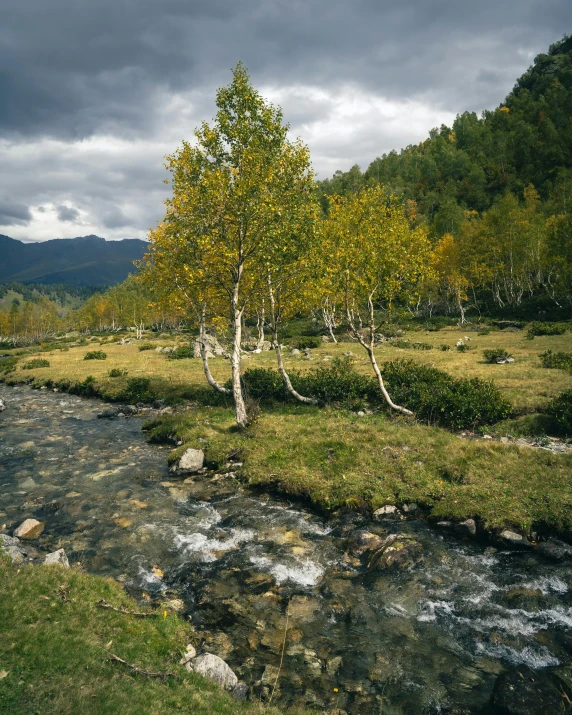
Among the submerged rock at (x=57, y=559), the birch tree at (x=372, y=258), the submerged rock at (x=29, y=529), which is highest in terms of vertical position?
the birch tree at (x=372, y=258)

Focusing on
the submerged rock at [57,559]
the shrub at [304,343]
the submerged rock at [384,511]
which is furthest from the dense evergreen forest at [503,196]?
the submerged rock at [57,559]

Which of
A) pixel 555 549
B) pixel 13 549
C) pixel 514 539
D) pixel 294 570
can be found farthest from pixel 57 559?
pixel 555 549

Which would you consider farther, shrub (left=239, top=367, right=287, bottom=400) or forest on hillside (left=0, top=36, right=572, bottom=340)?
forest on hillside (left=0, top=36, right=572, bottom=340)

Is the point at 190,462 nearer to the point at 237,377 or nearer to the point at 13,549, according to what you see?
the point at 237,377

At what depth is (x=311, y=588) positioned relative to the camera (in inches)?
454

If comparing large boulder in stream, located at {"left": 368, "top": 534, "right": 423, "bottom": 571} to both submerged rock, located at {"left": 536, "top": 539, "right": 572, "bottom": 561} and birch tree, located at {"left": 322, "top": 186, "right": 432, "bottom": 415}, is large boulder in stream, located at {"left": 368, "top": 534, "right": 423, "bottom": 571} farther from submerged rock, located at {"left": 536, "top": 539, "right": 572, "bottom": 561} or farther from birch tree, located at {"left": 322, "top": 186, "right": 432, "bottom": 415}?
birch tree, located at {"left": 322, "top": 186, "right": 432, "bottom": 415}

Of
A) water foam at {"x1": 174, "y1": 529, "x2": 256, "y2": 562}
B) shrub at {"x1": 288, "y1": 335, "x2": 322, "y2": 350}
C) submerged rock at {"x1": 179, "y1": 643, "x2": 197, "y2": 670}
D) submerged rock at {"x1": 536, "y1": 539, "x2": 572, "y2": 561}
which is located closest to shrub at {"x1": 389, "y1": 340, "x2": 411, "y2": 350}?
shrub at {"x1": 288, "y1": 335, "x2": 322, "y2": 350}

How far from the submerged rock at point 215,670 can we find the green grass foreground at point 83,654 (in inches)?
16.3

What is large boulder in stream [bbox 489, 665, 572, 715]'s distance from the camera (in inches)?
304

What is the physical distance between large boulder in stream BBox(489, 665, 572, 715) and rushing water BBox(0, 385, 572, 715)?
28 cm

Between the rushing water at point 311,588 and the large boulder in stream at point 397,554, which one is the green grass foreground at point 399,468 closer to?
the rushing water at point 311,588

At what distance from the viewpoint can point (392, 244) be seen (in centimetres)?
2453

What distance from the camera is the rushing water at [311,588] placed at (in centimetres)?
866

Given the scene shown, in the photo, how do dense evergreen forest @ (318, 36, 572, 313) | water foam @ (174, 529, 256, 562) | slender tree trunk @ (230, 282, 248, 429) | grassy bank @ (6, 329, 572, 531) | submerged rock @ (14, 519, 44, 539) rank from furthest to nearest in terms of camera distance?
dense evergreen forest @ (318, 36, 572, 313) → slender tree trunk @ (230, 282, 248, 429) → grassy bank @ (6, 329, 572, 531) → submerged rock @ (14, 519, 44, 539) → water foam @ (174, 529, 256, 562)
